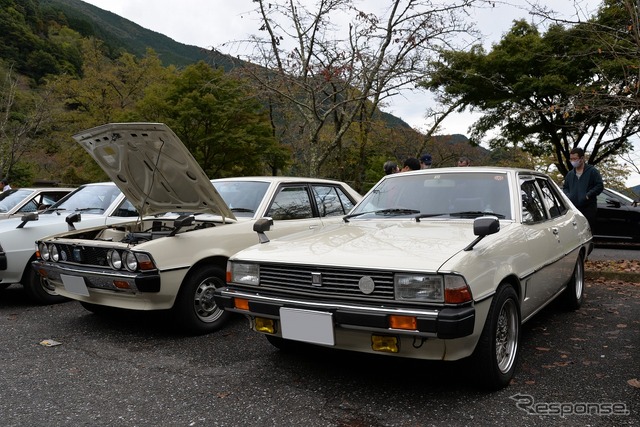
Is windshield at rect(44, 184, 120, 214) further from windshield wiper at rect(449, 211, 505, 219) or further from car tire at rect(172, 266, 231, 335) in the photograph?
windshield wiper at rect(449, 211, 505, 219)

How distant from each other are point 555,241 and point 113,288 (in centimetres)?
377

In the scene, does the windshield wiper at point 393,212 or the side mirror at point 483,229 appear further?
the windshield wiper at point 393,212

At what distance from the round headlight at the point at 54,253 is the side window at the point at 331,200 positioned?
2708 mm

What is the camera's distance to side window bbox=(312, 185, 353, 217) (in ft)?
18.2

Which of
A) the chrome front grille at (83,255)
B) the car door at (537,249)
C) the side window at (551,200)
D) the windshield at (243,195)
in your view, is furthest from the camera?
the windshield at (243,195)

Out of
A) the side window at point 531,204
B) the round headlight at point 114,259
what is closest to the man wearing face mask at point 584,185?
the side window at point 531,204

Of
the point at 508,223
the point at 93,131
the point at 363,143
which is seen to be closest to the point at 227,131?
the point at 363,143

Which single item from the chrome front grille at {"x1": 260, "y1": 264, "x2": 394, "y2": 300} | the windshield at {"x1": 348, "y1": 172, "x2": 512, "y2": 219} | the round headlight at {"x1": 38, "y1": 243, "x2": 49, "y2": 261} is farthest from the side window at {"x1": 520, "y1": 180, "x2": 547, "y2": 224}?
the round headlight at {"x1": 38, "y1": 243, "x2": 49, "y2": 261}

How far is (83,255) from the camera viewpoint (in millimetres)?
4199

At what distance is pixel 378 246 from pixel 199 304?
2064 millimetres

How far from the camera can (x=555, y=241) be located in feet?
13.3

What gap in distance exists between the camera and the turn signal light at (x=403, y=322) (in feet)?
8.25

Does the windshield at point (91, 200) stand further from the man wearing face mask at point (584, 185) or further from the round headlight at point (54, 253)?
the man wearing face mask at point (584, 185)

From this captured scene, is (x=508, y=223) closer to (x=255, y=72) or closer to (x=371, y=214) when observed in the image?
(x=371, y=214)
